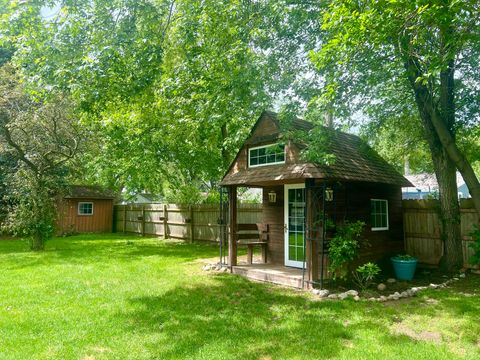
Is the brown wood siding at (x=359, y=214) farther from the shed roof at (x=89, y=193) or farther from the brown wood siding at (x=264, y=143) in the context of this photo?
the shed roof at (x=89, y=193)

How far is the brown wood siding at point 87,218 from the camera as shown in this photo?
21.3 meters

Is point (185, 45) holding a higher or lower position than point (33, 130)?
higher

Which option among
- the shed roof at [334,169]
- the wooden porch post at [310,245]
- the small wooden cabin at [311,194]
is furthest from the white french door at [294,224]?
the wooden porch post at [310,245]

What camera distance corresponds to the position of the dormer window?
830cm

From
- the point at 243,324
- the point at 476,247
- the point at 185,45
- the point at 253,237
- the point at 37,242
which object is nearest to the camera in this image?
the point at 243,324

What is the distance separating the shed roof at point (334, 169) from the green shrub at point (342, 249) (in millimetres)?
1094

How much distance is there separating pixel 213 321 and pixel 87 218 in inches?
764

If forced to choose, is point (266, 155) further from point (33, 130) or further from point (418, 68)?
point (33, 130)

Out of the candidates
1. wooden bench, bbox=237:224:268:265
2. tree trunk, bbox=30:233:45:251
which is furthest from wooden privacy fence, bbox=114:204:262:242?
tree trunk, bbox=30:233:45:251

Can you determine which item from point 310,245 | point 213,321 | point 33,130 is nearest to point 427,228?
point 310,245

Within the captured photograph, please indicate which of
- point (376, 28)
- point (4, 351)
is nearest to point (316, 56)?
point (376, 28)

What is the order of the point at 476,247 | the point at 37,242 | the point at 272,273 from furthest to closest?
the point at 37,242
the point at 272,273
the point at 476,247

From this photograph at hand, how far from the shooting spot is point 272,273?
324 inches

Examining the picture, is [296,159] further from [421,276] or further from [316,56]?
[421,276]
